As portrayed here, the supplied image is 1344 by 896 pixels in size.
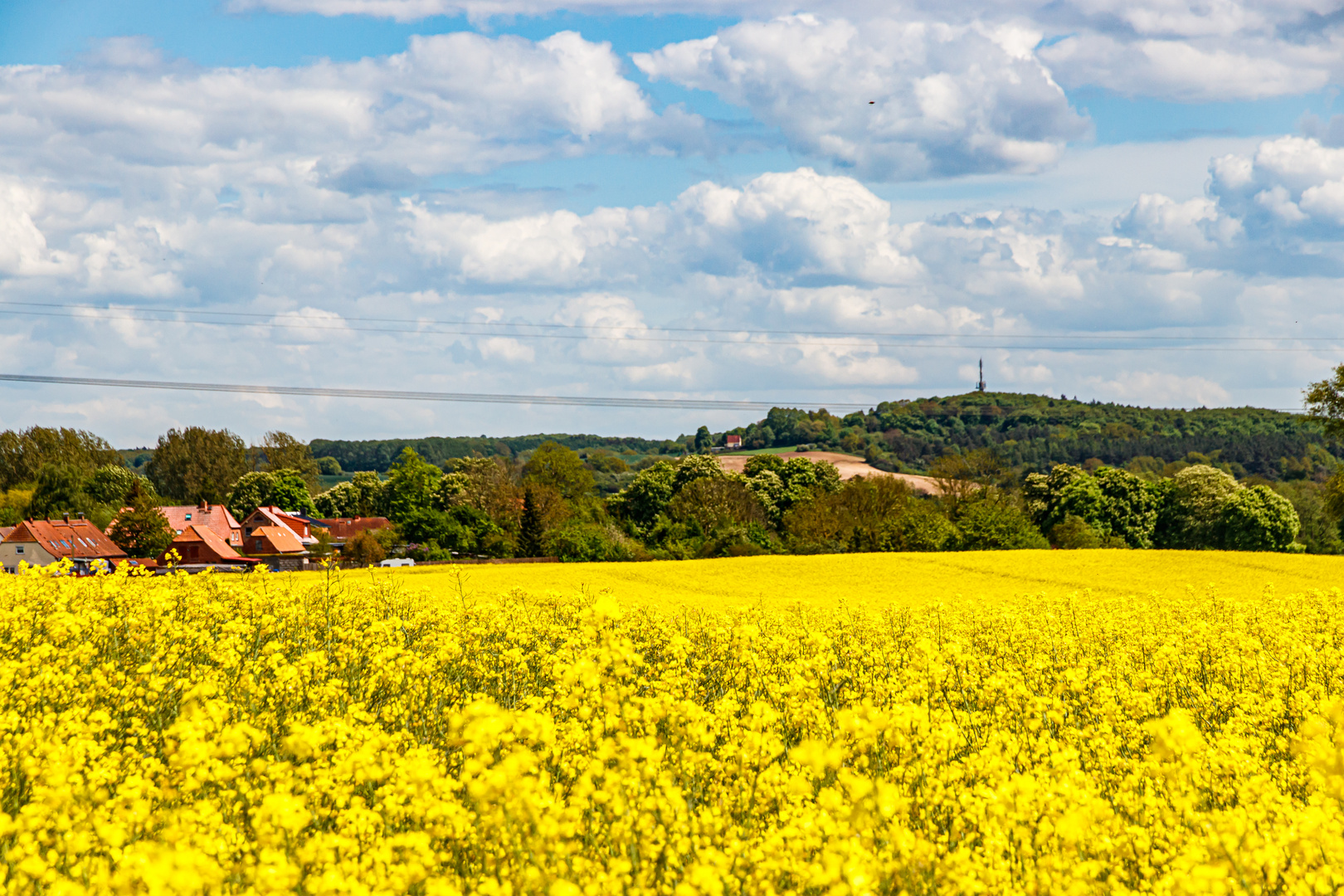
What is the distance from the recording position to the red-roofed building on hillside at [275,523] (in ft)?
277

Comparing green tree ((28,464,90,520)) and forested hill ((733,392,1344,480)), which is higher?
forested hill ((733,392,1344,480))

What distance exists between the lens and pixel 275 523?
8419 centimetres

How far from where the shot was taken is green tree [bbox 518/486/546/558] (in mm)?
52969

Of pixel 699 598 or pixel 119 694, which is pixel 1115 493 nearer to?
pixel 699 598

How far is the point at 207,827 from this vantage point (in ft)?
18.4

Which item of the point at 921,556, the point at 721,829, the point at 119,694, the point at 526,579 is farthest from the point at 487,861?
the point at 921,556

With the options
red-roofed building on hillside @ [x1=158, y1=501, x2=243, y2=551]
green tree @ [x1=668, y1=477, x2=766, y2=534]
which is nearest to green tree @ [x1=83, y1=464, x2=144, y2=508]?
red-roofed building on hillside @ [x1=158, y1=501, x2=243, y2=551]

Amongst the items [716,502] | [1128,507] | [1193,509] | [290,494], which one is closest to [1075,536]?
[1128,507]

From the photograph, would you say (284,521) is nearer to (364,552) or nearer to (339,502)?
(339,502)

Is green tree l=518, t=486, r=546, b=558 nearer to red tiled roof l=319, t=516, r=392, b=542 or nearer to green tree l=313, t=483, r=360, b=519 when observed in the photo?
red tiled roof l=319, t=516, r=392, b=542

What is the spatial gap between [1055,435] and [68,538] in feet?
415

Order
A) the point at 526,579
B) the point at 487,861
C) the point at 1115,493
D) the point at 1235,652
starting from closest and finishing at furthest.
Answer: the point at 487,861, the point at 1235,652, the point at 526,579, the point at 1115,493

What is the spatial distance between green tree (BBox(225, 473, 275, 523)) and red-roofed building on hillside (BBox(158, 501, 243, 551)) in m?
11.1

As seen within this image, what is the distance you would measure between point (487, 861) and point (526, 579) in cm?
2812
